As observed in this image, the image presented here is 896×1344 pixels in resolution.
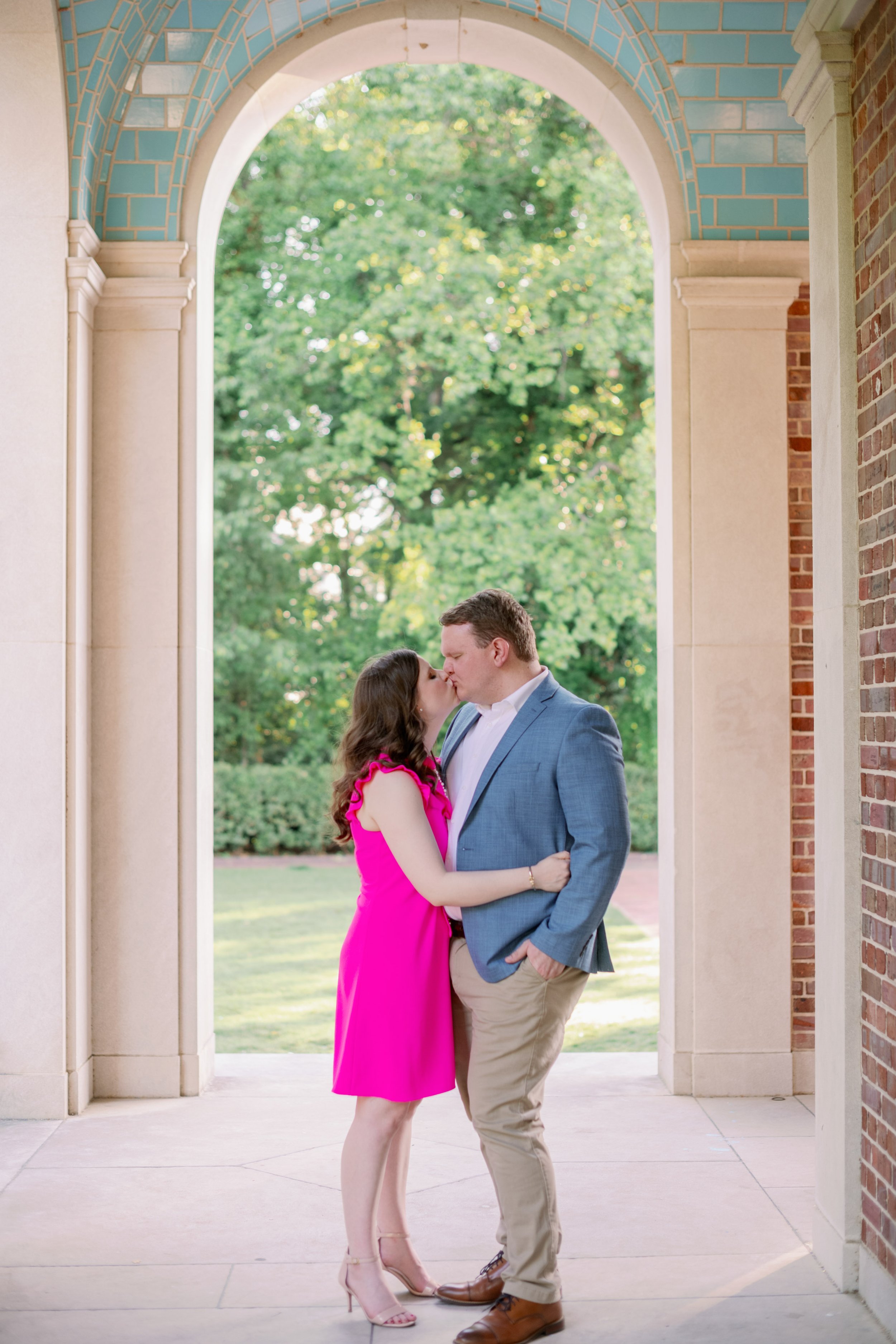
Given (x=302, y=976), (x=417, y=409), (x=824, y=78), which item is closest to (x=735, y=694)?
(x=824, y=78)

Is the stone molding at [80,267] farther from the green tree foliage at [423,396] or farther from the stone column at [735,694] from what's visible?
the green tree foliage at [423,396]

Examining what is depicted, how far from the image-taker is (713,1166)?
4.50m

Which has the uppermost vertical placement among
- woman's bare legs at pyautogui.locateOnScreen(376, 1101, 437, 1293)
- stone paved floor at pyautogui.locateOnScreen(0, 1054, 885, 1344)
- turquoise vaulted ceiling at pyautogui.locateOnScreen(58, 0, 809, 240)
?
turquoise vaulted ceiling at pyautogui.locateOnScreen(58, 0, 809, 240)

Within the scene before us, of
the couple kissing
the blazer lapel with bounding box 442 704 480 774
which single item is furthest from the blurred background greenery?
the couple kissing

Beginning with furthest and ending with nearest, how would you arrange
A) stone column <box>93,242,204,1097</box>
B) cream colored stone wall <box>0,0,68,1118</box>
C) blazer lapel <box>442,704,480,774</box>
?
stone column <box>93,242,204,1097</box>
cream colored stone wall <box>0,0,68,1118</box>
blazer lapel <box>442,704,480,774</box>

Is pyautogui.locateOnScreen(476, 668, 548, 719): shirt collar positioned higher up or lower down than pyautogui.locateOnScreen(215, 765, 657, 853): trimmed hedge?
higher up

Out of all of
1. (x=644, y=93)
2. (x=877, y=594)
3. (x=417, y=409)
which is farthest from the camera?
(x=417, y=409)

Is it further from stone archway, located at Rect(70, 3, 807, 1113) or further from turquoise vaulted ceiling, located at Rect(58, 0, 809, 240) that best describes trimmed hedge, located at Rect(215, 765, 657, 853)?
turquoise vaulted ceiling, located at Rect(58, 0, 809, 240)

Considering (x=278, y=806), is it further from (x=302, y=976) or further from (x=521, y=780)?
(x=521, y=780)

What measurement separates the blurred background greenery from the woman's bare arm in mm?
12608

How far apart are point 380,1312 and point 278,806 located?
14016 mm

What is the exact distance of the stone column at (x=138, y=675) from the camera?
539 cm

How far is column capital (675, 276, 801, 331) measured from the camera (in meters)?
5.48

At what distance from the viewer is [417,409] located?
17.2 m
